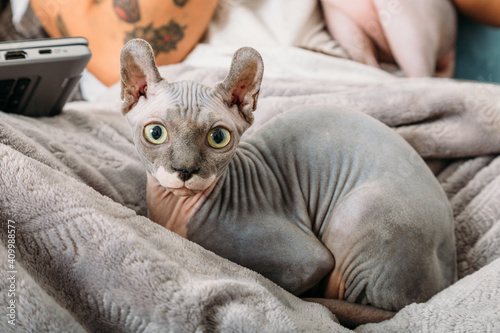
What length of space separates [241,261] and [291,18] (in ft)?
3.85

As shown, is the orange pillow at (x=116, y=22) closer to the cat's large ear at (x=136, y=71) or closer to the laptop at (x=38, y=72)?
the laptop at (x=38, y=72)

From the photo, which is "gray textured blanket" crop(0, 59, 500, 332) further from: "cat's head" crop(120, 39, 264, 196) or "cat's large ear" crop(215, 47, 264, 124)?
"cat's large ear" crop(215, 47, 264, 124)

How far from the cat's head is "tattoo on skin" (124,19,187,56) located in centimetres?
80

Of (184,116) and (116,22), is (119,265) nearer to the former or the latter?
(184,116)

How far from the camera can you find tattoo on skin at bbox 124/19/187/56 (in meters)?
1.55

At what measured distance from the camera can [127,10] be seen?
4.99ft

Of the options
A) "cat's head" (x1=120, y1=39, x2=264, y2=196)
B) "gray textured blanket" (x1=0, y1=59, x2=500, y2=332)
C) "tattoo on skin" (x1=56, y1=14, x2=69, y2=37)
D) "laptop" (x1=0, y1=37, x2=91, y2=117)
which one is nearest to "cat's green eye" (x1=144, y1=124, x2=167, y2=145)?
"cat's head" (x1=120, y1=39, x2=264, y2=196)

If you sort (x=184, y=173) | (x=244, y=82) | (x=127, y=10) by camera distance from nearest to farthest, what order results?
1. (x=184, y=173)
2. (x=244, y=82)
3. (x=127, y=10)

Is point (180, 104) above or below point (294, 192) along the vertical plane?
above

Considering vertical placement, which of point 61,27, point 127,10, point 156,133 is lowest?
point 61,27

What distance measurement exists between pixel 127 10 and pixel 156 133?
0.92 m

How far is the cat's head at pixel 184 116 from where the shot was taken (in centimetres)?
74

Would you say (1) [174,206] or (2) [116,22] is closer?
(1) [174,206]

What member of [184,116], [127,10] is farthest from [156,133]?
[127,10]
